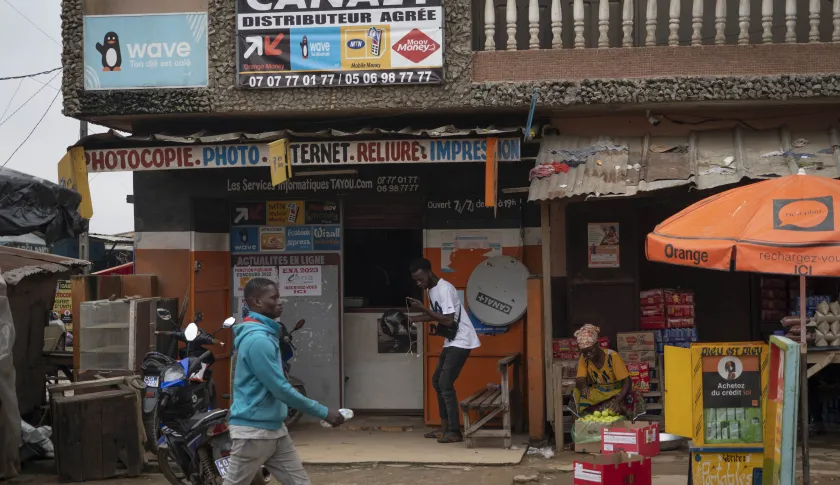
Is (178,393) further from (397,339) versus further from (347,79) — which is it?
(397,339)

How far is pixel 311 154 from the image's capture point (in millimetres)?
9562

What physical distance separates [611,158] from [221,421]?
14.8 feet

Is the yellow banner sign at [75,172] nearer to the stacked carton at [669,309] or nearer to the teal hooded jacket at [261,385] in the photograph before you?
the teal hooded jacket at [261,385]

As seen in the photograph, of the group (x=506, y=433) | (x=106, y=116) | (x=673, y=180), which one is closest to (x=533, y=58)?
(x=673, y=180)

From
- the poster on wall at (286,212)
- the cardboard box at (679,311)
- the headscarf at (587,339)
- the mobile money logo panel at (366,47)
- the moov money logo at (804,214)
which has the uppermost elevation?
the mobile money logo panel at (366,47)

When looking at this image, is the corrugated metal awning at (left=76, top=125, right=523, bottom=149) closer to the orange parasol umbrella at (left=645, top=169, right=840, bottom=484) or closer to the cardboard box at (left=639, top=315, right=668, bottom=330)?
the cardboard box at (left=639, top=315, right=668, bottom=330)

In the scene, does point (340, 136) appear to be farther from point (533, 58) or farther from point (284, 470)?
point (284, 470)

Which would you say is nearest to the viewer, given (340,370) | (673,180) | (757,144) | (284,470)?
(284,470)

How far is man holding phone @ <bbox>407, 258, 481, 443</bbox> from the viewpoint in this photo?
9664mm

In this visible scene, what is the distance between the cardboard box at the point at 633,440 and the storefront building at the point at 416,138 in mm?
2493

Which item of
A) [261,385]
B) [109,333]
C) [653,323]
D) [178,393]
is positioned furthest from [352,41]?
[261,385]

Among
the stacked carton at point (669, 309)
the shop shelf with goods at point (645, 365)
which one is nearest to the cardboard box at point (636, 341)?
the shop shelf with goods at point (645, 365)

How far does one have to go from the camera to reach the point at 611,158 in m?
9.45

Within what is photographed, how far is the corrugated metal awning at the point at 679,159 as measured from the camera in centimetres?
877
